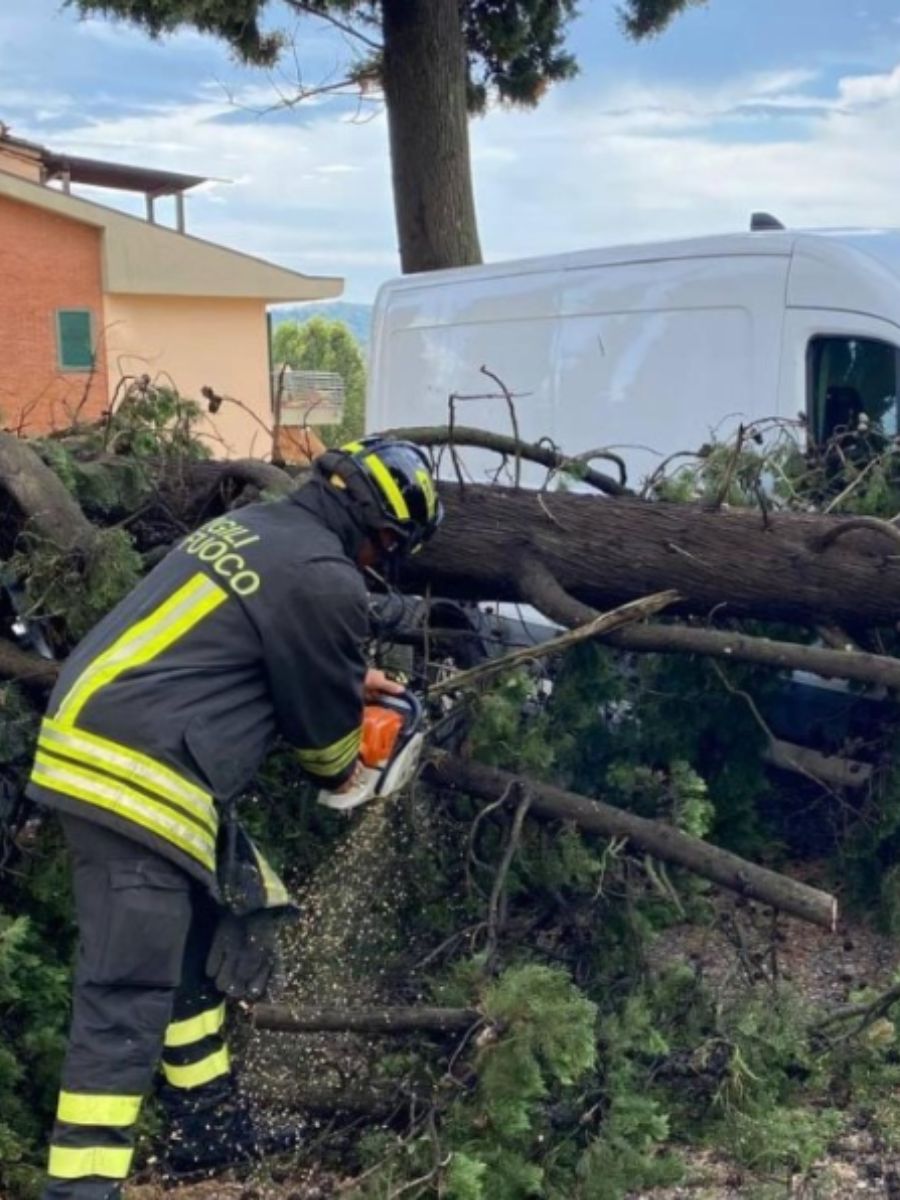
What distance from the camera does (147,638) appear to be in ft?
11.0

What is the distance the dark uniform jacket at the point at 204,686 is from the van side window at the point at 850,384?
2926 mm

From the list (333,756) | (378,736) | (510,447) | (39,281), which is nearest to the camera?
(333,756)

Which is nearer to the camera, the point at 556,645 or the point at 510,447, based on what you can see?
the point at 556,645

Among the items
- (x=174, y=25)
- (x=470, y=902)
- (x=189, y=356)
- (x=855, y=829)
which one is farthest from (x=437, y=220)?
(x=189, y=356)

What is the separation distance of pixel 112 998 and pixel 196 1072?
544mm

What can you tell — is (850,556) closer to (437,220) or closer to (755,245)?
(755,245)

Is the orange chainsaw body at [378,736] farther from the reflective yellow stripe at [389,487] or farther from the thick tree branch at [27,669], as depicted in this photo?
the thick tree branch at [27,669]

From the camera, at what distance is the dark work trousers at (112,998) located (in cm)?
325

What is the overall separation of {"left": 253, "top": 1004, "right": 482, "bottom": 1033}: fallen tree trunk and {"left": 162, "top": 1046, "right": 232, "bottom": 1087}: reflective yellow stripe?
194 mm

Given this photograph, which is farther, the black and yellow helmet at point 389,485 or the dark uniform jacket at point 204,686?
the black and yellow helmet at point 389,485

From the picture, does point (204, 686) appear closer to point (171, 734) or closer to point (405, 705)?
point (171, 734)

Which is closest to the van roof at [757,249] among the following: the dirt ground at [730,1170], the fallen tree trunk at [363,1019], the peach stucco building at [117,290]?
the dirt ground at [730,1170]

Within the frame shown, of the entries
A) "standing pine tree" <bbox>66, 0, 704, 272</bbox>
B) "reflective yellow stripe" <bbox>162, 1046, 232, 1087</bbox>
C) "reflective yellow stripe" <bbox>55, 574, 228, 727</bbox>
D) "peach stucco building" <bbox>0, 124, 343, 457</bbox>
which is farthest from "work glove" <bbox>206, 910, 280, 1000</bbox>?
"peach stucco building" <bbox>0, 124, 343, 457</bbox>

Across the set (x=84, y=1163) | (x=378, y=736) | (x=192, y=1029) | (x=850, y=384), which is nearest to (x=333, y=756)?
(x=378, y=736)
